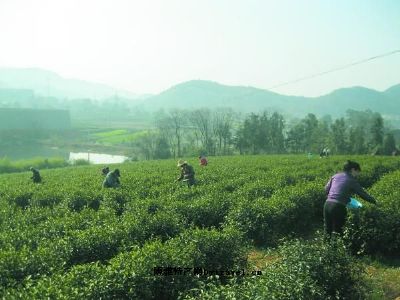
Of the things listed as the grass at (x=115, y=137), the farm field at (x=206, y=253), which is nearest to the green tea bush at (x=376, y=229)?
the farm field at (x=206, y=253)

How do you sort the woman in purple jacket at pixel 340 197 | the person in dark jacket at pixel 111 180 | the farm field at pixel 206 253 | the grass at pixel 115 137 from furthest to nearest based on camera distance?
the grass at pixel 115 137 < the person in dark jacket at pixel 111 180 < the woman in purple jacket at pixel 340 197 < the farm field at pixel 206 253

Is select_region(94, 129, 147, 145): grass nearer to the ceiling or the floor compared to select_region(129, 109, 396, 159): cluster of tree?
nearer to the floor

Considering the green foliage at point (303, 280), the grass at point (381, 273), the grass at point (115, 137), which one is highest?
the green foliage at point (303, 280)

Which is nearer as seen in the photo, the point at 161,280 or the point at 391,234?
the point at 161,280

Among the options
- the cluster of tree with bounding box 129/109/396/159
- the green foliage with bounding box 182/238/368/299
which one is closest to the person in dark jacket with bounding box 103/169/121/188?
the green foliage with bounding box 182/238/368/299

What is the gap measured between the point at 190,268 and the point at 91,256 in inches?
103

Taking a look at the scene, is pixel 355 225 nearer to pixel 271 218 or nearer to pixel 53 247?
pixel 271 218

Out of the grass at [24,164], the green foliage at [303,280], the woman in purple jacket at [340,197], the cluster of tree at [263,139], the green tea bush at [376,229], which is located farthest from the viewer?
the cluster of tree at [263,139]

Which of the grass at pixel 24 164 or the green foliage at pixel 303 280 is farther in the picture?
the grass at pixel 24 164

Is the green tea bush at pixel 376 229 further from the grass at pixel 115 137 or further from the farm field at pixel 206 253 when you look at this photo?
the grass at pixel 115 137

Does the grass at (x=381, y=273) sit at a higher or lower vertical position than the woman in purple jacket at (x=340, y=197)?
lower

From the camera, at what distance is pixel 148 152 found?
291ft

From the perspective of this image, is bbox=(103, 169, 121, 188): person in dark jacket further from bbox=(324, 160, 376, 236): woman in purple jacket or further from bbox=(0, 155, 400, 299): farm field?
bbox=(324, 160, 376, 236): woman in purple jacket

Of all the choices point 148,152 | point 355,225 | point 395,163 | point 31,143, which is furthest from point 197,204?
point 31,143
